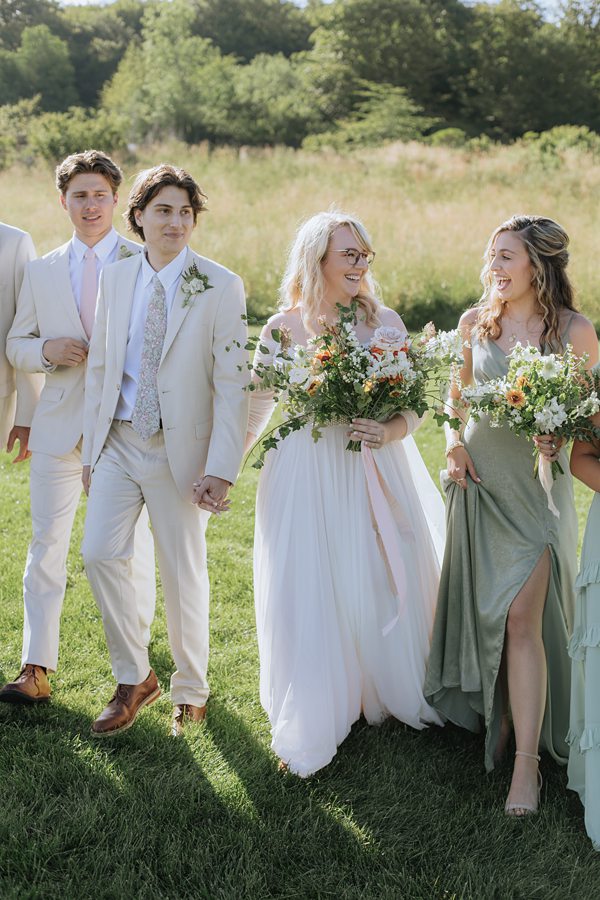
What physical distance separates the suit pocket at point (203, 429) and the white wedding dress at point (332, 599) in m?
0.32

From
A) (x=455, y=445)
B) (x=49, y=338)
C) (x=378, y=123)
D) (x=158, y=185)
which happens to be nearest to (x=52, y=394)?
(x=49, y=338)

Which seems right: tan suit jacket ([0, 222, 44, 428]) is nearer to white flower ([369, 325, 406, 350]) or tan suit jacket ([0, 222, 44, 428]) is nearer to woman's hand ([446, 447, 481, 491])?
white flower ([369, 325, 406, 350])

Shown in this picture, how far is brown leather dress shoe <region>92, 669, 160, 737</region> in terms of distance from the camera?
14.9 feet

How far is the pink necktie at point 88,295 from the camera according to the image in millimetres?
5053

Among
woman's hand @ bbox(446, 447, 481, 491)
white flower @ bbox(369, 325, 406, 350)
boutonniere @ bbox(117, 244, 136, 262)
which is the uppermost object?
boutonniere @ bbox(117, 244, 136, 262)

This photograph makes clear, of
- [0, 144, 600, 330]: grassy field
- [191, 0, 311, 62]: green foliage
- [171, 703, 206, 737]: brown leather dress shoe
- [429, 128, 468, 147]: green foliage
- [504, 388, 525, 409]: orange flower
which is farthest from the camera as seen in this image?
[191, 0, 311, 62]: green foliage

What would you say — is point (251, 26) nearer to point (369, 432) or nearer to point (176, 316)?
point (176, 316)

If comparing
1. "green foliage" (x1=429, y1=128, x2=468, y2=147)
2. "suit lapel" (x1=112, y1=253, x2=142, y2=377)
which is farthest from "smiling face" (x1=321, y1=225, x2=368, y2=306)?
"green foliage" (x1=429, y1=128, x2=468, y2=147)

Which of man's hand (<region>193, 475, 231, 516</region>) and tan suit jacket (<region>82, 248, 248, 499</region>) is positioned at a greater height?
tan suit jacket (<region>82, 248, 248, 499</region>)

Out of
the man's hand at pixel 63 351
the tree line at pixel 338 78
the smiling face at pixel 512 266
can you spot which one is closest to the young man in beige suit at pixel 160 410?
the man's hand at pixel 63 351

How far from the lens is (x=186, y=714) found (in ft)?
15.6

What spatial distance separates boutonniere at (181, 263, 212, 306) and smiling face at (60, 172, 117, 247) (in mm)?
752

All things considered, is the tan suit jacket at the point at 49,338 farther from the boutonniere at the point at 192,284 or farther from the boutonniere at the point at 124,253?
the boutonniere at the point at 192,284

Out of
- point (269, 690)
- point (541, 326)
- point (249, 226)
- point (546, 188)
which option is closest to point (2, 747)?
point (269, 690)
